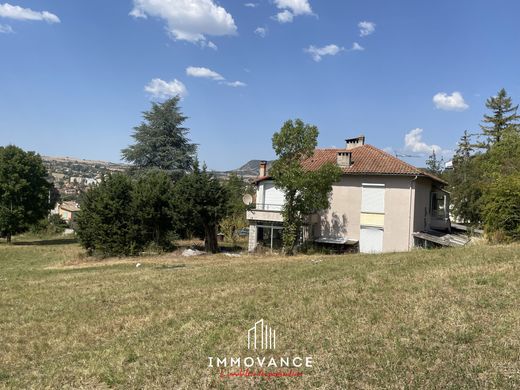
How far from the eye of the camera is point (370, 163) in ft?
84.1

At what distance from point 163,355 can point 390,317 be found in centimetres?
360

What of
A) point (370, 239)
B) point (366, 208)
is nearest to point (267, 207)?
point (366, 208)

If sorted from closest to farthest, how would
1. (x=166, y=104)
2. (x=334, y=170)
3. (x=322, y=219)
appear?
1. (x=334, y=170)
2. (x=322, y=219)
3. (x=166, y=104)

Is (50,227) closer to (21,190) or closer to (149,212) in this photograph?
(21,190)

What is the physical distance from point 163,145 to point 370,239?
2067 centimetres

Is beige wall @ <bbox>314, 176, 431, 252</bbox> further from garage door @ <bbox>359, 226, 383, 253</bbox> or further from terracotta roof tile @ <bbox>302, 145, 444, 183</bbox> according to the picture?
terracotta roof tile @ <bbox>302, 145, 444, 183</bbox>

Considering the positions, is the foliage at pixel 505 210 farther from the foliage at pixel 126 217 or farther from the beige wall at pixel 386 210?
the foliage at pixel 126 217

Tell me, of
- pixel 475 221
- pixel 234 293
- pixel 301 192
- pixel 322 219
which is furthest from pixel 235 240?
pixel 234 293

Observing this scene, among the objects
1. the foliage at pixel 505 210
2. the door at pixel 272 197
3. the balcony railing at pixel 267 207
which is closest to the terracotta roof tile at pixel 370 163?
the door at pixel 272 197

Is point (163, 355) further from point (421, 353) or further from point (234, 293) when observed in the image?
point (234, 293)

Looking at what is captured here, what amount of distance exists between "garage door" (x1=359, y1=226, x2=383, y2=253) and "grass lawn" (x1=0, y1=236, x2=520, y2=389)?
1235cm

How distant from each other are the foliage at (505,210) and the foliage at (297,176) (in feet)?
25.1

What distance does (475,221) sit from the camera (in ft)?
108

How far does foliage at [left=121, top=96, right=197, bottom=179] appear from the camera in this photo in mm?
35938
